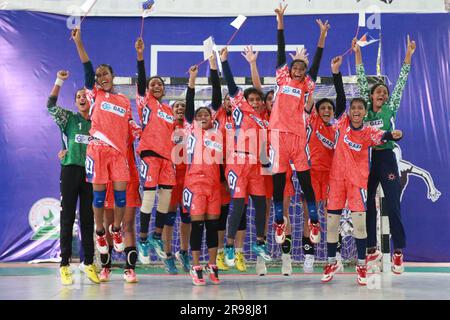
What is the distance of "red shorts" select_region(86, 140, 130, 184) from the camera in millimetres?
5367

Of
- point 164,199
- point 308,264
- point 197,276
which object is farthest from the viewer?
point 308,264

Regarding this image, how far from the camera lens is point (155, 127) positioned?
19.4ft

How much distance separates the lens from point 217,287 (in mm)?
5203

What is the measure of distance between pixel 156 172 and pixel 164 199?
30cm

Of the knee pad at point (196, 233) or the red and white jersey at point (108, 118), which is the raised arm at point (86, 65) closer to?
the red and white jersey at point (108, 118)

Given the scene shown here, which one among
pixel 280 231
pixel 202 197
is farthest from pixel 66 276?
pixel 280 231

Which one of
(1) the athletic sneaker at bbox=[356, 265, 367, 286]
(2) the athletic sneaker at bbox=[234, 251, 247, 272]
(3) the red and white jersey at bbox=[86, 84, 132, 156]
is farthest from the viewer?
(2) the athletic sneaker at bbox=[234, 251, 247, 272]

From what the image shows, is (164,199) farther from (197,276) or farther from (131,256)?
(197,276)

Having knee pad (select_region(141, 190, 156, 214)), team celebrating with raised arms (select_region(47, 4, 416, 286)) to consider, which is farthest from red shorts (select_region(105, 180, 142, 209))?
knee pad (select_region(141, 190, 156, 214))

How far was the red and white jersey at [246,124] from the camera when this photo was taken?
5.91 m

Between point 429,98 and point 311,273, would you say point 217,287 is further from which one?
point 429,98

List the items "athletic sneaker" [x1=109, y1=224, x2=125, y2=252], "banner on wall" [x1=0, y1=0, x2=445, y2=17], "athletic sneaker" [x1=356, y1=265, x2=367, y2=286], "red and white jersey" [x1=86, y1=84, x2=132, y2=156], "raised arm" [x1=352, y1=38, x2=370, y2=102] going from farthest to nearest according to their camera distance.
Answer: "banner on wall" [x1=0, y1=0, x2=445, y2=17], "raised arm" [x1=352, y1=38, x2=370, y2=102], "athletic sneaker" [x1=109, y1=224, x2=125, y2=252], "red and white jersey" [x1=86, y1=84, x2=132, y2=156], "athletic sneaker" [x1=356, y1=265, x2=367, y2=286]

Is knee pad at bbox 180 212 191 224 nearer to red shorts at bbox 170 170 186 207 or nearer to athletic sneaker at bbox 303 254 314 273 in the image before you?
red shorts at bbox 170 170 186 207

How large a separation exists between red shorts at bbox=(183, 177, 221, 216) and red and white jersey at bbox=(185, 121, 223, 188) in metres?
0.05
